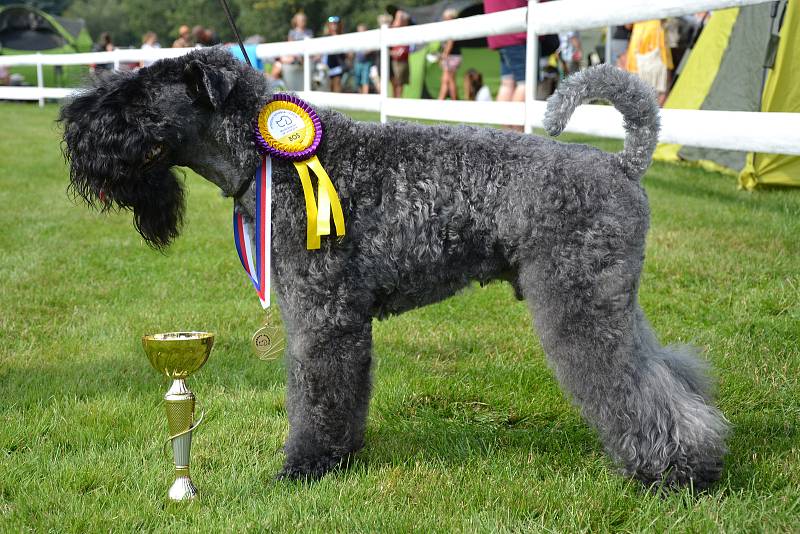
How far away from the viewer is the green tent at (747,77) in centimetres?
729

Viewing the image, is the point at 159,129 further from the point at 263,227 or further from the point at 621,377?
the point at 621,377

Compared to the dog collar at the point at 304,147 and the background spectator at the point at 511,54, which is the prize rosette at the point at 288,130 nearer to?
the dog collar at the point at 304,147

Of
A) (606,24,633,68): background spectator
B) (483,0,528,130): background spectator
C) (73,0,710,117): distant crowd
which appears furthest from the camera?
(606,24,633,68): background spectator

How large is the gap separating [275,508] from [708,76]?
27.4ft

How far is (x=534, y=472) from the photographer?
10.2 ft

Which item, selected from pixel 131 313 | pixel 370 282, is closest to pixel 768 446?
pixel 370 282

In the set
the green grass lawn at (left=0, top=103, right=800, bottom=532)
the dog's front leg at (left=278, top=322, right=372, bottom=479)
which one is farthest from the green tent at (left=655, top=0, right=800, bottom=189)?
the dog's front leg at (left=278, top=322, right=372, bottom=479)

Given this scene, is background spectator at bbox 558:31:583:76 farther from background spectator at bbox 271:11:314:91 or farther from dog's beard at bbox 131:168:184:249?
dog's beard at bbox 131:168:184:249

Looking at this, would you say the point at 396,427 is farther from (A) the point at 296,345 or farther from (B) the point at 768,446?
(B) the point at 768,446

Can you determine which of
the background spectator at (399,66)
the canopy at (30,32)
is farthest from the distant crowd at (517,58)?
the canopy at (30,32)

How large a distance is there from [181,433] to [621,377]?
5.52ft

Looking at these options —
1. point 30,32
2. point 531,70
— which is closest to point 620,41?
point 531,70

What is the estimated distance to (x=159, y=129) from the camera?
285 centimetres

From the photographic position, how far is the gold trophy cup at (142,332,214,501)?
2.86 meters
